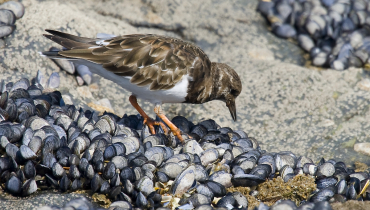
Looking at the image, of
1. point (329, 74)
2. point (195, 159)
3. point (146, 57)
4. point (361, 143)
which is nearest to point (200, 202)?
point (195, 159)

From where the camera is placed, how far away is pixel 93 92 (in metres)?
4.99

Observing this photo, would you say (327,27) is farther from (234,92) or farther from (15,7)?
(15,7)

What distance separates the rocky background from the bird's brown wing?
87 centimetres

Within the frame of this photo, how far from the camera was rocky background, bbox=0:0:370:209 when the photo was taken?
4.58 metres

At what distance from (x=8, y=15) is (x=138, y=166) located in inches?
119

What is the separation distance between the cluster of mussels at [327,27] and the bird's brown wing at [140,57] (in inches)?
108

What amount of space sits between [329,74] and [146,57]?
2750mm

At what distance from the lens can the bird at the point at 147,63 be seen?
3.89m

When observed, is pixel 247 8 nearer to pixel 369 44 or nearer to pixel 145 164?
pixel 369 44

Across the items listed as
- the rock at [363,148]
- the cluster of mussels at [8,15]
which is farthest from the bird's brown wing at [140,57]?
the rock at [363,148]

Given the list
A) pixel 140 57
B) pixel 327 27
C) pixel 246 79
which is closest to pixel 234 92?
pixel 246 79

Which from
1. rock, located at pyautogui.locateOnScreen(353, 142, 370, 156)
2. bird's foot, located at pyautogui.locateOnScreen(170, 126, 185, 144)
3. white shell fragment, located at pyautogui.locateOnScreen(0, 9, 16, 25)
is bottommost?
rock, located at pyautogui.locateOnScreen(353, 142, 370, 156)

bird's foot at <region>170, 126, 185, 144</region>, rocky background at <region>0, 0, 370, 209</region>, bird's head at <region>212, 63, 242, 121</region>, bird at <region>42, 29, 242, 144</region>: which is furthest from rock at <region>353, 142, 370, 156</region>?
bird's foot at <region>170, 126, 185, 144</region>

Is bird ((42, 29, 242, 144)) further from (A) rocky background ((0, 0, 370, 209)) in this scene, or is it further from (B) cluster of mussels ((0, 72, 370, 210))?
(A) rocky background ((0, 0, 370, 209))
